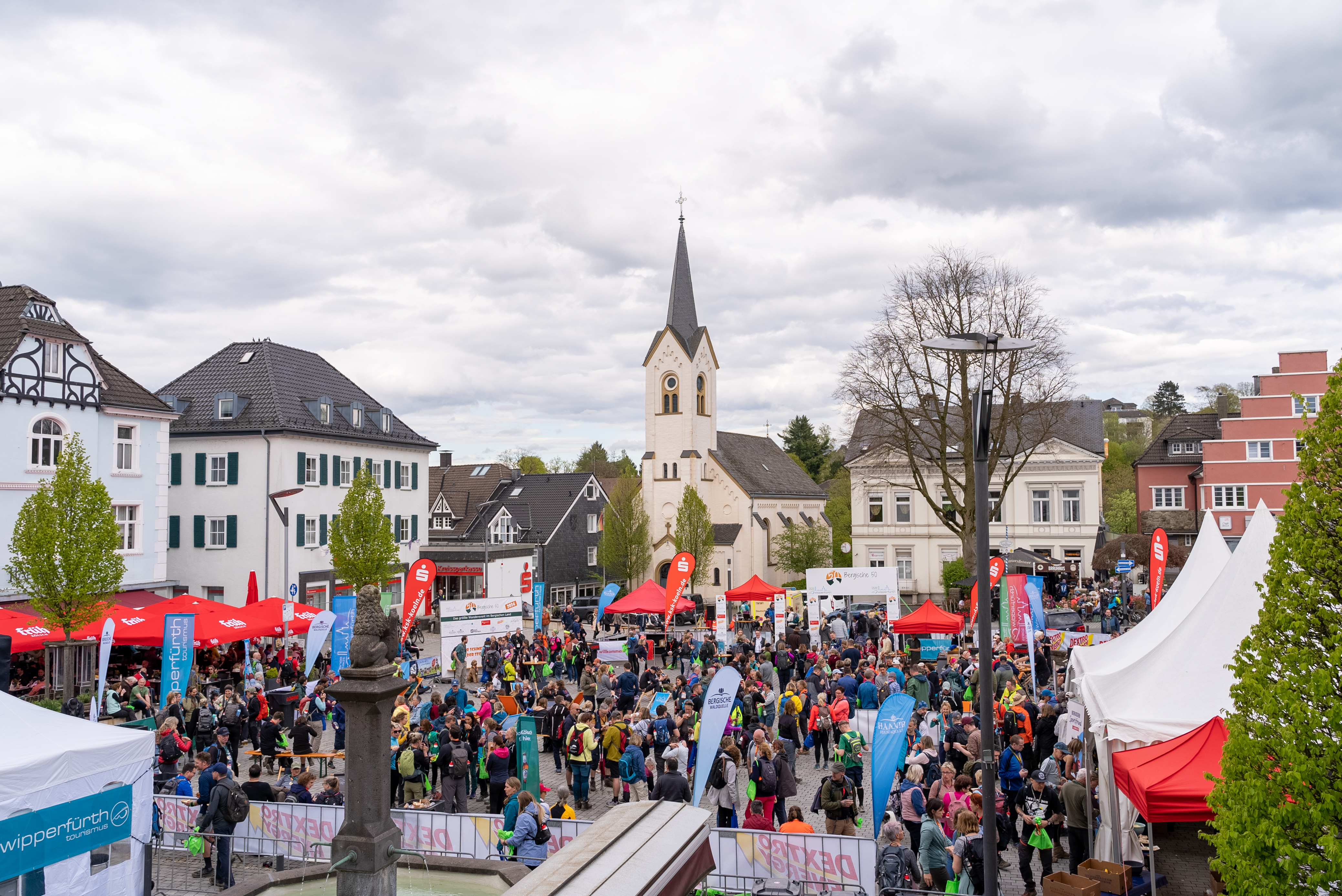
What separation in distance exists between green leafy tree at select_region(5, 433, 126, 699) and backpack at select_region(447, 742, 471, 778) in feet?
39.5

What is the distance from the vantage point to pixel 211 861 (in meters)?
11.5

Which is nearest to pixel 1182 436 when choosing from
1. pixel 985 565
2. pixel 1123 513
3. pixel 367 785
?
pixel 1123 513

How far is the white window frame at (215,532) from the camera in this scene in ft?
112

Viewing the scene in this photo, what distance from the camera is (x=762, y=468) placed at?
6178 cm

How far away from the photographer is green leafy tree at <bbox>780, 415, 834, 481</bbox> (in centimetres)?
8050

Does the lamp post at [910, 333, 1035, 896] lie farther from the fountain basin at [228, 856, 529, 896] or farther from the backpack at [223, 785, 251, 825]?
the backpack at [223, 785, 251, 825]

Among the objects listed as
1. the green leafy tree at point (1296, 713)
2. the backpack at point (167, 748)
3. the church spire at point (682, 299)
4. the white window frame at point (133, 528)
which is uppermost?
the church spire at point (682, 299)

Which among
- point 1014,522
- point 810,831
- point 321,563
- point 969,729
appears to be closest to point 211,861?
point 810,831

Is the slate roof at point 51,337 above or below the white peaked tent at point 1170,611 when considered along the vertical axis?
above

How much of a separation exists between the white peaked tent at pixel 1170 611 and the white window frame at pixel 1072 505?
3153 cm

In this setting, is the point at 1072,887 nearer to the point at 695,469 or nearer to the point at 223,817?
the point at 223,817

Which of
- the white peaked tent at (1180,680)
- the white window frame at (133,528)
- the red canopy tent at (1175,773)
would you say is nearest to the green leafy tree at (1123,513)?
the white peaked tent at (1180,680)

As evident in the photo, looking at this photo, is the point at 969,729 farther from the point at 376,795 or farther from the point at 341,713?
A: the point at 341,713

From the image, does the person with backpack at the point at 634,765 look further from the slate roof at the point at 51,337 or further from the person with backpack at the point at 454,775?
the slate roof at the point at 51,337
